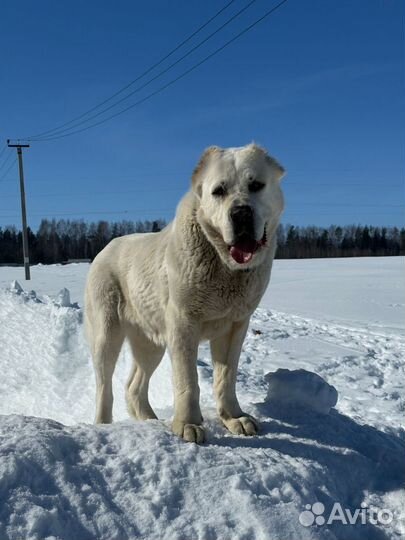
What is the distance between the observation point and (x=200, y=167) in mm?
3648

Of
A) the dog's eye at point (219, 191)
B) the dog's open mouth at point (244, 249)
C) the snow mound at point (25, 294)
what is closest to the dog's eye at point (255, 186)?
the dog's eye at point (219, 191)

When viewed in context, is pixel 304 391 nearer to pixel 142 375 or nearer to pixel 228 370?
pixel 228 370

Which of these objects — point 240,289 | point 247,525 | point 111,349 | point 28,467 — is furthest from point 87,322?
point 247,525

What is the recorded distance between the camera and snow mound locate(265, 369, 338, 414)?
3992 mm

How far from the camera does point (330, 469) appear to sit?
311 cm

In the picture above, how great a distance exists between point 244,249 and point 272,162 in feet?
2.42

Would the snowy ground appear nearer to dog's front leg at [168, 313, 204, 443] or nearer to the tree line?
dog's front leg at [168, 313, 204, 443]

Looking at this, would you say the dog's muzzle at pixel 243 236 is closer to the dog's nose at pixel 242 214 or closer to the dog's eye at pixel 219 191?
the dog's nose at pixel 242 214

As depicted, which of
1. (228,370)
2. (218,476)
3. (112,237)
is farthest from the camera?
(112,237)

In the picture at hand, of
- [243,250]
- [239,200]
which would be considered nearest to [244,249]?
[243,250]

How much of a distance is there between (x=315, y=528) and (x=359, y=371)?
4.83 m

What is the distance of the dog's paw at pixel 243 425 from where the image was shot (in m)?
3.54

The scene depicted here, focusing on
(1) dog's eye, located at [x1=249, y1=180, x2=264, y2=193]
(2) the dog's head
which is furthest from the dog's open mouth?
(1) dog's eye, located at [x1=249, y1=180, x2=264, y2=193]

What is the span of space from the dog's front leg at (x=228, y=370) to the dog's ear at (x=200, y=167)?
1020 mm
